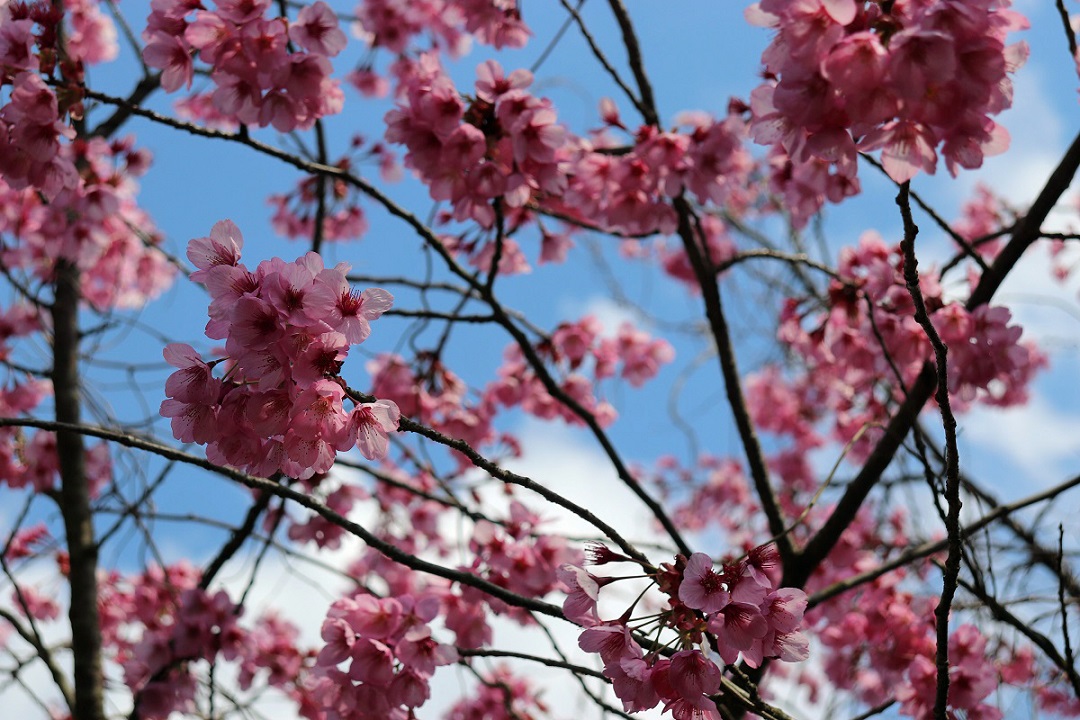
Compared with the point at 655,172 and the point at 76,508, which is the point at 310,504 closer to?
the point at 655,172

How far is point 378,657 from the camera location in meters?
2.19

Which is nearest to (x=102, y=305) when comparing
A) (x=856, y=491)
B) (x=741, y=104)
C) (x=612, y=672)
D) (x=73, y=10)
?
(x=73, y=10)

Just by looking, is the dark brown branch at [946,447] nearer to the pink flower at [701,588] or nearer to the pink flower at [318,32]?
the pink flower at [701,588]

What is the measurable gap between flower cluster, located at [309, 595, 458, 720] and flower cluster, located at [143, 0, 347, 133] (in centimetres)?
137

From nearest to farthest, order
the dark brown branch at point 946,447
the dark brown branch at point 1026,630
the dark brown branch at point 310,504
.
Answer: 1. the dark brown branch at point 946,447
2. the dark brown branch at point 310,504
3. the dark brown branch at point 1026,630

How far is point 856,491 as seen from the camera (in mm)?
2760

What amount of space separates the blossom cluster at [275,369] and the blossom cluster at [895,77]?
2.56 ft

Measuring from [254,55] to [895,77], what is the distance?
1720 mm

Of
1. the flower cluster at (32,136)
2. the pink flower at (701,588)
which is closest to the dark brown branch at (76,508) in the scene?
the flower cluster at (32,136)

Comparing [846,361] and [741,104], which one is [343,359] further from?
[846,361]

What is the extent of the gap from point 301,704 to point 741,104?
2871mm

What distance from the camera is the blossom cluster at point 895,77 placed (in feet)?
4.75

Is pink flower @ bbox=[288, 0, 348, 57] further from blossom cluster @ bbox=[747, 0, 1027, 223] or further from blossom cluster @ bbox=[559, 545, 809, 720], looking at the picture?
blossom cluster @ bbox=[559, 545, 809, 720]

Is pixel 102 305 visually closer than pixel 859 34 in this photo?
No
